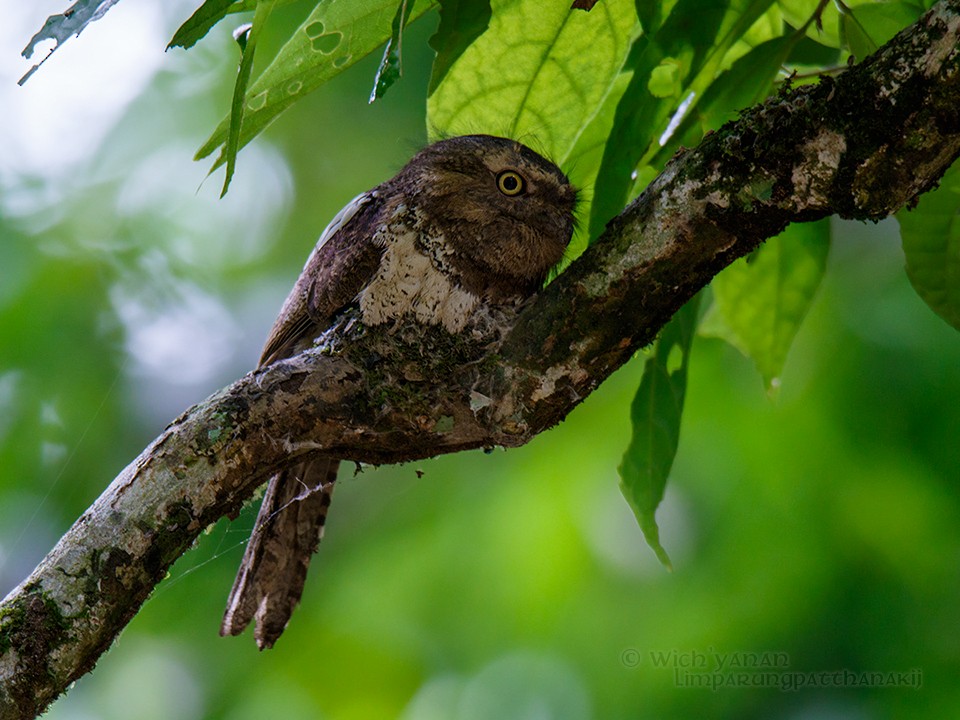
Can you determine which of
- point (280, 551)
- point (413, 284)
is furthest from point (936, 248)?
point (280, 551)

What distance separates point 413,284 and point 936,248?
1.32m

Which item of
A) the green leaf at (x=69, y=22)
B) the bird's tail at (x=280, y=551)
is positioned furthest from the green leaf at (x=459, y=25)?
the bird's tail at (x=280, y=551)

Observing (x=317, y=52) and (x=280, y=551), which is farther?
(x=280, y=551)

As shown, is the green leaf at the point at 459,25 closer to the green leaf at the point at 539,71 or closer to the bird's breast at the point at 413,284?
the green leaf at the point at 539,71

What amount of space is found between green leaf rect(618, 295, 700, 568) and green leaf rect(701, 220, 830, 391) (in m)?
0.31

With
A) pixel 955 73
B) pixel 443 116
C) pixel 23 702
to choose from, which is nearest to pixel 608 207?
pixel 443 116

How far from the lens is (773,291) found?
107 inches

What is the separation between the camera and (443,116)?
2.49 meters

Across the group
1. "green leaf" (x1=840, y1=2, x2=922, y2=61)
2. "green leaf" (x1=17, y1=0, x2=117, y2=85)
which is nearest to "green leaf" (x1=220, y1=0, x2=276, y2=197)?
"green leaf" (x1=17, y1=0, x2=117, y2=85)

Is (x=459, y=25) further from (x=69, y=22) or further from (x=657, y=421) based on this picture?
(x=657, y=421)

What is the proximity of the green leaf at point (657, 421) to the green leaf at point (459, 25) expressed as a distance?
85 cm

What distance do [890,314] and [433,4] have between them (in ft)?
11.4

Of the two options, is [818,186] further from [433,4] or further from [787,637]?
[787,637]

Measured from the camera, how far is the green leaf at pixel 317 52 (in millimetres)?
2100
